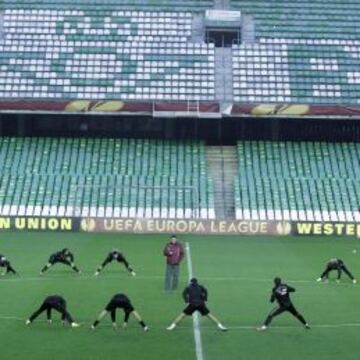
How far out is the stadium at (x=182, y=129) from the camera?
5309 centimetres

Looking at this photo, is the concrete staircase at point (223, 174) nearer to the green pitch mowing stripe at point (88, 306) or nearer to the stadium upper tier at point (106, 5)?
the stadium upper tier at point (106, 5)

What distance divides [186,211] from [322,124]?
15.7 metres

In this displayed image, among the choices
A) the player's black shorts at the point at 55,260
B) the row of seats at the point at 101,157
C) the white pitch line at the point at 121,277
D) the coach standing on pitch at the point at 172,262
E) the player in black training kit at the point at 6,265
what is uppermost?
the row of seats at the point at 101,157

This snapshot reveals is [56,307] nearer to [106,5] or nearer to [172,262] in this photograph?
[172,262]

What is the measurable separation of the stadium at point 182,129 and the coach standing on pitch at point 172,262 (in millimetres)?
10154

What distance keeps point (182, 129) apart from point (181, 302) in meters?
41.4

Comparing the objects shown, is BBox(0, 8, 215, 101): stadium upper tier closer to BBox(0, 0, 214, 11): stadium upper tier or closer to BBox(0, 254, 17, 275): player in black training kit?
BBox(0, 0, 214, 11): stadium upper tier

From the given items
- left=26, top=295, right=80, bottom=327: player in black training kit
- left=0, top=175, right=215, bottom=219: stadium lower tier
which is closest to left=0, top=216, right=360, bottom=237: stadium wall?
left=0, top=175, right=215, bottom=219: stadium lower tier

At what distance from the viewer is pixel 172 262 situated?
2831 cm

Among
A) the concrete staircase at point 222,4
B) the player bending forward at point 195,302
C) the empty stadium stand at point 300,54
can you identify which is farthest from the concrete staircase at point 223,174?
the player bending forward at point 195,302

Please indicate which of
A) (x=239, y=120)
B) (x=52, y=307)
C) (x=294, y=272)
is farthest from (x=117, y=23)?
(x=52, y=307)

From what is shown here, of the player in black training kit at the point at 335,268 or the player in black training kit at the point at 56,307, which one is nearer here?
the player in black training kit at the point at 56,307

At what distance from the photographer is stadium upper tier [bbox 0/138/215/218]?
57500mm

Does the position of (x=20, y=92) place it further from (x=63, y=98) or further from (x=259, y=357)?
(x=259, y=357)
